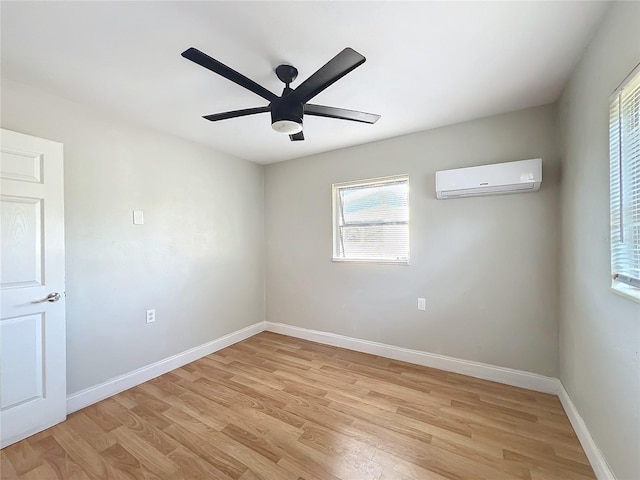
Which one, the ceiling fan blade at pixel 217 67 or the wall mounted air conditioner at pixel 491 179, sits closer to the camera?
the ceiling fan blade at pixel 217 67

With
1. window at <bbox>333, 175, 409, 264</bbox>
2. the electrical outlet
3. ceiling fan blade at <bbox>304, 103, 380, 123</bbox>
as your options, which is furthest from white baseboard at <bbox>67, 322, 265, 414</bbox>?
ceiling fan blade at <bbox>304, 103, 380, 123</bbox>

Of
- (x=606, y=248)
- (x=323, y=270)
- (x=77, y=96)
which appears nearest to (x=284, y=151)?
(x=323, y=270)

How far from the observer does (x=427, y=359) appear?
2.79 metres

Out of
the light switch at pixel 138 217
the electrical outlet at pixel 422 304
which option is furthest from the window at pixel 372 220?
the light switch at pixel 138 217

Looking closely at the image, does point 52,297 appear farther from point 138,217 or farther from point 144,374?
point 144,374

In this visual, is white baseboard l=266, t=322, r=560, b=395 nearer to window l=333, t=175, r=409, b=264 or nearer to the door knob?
window l=333, t=175, r=409, b=264

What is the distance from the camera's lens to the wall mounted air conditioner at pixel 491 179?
7.20 feet

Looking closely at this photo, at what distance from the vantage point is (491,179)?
234 centimetres

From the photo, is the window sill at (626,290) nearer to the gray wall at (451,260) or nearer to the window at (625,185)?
the window at (625,185)

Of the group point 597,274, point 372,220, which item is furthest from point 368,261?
point 597,274

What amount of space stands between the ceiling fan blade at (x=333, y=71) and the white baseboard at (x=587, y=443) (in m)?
2.41

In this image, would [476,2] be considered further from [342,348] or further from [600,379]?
[342,348]

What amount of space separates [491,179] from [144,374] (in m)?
3.66

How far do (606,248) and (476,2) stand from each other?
1.43 metres
